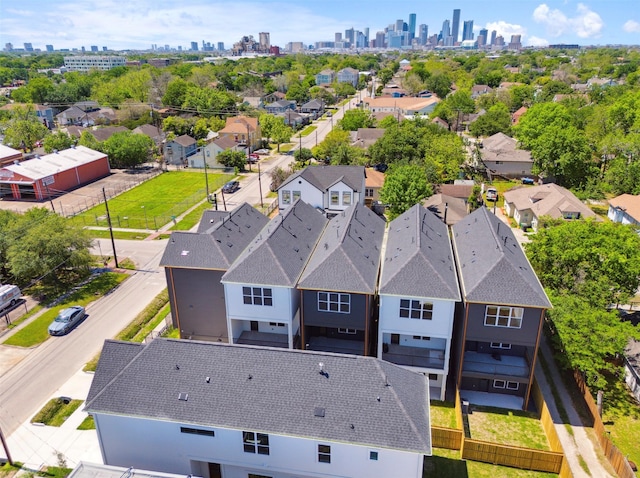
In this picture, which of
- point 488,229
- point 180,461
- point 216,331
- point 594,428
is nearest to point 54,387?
point 216,331

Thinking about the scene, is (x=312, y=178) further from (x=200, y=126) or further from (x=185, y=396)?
(x=200, y=126)

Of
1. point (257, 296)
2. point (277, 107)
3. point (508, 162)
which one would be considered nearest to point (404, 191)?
point (257, 296)

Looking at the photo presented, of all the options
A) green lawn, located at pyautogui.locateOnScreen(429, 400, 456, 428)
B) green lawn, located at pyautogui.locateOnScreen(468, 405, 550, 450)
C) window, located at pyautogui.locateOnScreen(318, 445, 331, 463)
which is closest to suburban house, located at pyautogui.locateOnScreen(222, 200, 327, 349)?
green lawn, located at pyautogui.locateOnScreen(429, 400, 456, 428)

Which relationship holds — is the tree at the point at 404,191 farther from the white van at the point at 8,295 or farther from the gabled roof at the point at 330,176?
the white van at the point at 8,295

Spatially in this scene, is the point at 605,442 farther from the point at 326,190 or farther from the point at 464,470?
the point at 326,190

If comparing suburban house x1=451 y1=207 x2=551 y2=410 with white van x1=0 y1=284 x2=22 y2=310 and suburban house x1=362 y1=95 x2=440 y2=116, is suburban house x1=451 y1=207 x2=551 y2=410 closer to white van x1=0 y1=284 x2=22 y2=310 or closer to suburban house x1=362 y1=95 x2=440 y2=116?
white van x1=0 y1=284 x2=22 y2=310

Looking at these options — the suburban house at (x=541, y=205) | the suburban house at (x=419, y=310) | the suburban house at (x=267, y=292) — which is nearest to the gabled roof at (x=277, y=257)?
the suburban house at (x=267, y=292)
